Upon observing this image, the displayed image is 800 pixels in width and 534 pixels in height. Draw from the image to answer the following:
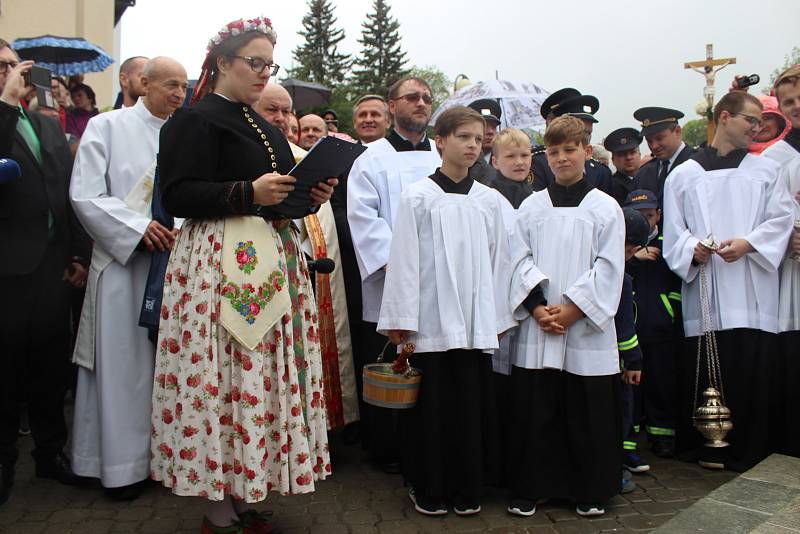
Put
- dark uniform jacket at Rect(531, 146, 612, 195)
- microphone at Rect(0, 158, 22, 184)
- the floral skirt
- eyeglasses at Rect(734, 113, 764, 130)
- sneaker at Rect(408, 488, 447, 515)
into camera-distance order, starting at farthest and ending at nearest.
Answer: dark uniform jacket at Rect(531, 146, 612, 195), eyeglasses at Rect(734, 113, 764, 130), sneaker at Rect(408, 488, 447, 515), microphone at Rect(0, 158, 22, 184), the floral skirt

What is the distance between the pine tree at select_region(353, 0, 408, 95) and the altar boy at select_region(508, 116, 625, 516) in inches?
2057

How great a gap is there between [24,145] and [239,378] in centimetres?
219

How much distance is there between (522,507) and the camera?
3803mm

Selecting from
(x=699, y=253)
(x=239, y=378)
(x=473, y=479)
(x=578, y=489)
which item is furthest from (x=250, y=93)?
(x=699, y=253)

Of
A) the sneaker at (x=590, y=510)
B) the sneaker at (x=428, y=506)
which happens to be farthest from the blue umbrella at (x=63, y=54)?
the sneaker at (x=590, y=510)

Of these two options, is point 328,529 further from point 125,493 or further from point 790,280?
point 790,280

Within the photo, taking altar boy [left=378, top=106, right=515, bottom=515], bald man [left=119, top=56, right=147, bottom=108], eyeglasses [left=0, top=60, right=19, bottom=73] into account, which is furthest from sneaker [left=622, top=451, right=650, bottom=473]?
eyeglasses [left=0, top=60, right=19, bottom=73]

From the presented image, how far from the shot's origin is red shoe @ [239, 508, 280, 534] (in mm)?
3242

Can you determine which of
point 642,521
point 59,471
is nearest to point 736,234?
point 642,521

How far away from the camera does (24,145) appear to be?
4.05m

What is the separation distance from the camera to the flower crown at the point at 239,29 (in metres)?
3.12

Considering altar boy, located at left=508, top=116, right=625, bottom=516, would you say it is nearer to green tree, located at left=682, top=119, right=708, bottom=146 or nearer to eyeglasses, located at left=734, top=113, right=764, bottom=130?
eyeglasses, located at left=734, top=113, right=764, bottom=130

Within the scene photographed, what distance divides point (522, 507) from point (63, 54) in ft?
27.2

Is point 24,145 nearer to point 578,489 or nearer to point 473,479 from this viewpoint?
point 473,479
